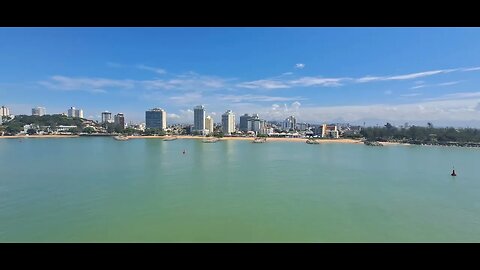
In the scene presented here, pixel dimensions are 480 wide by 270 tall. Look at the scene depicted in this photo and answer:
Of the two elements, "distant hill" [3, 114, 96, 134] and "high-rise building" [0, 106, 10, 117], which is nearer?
"distant hill" [3, 114, 96, 134]

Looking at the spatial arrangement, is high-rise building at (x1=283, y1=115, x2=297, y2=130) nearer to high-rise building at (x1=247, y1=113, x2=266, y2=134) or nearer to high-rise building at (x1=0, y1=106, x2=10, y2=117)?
high-rise building at (x1=247, y1=113, x2=266, y2=134)

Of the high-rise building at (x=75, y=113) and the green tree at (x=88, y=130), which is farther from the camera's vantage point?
the high-rise building at (x=75, y=113)

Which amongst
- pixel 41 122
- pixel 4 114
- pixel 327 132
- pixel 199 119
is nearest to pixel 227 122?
pixel 199 119

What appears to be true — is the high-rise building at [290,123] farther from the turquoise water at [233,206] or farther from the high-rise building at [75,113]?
the turquoise water at [233,206]

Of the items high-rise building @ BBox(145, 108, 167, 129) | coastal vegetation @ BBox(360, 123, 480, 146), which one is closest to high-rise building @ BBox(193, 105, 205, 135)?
high-rise building @ BBox(145, 108, 167, 129)

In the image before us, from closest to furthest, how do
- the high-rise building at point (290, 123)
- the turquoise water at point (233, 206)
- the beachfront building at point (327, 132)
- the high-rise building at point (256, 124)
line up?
the turquoise water at point (233, 206), the beachfront building at point (327, 132), the high-rise building at point (256, 124), the high-rise building at point (290, 123)

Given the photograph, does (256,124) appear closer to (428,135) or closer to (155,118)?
(155,118)

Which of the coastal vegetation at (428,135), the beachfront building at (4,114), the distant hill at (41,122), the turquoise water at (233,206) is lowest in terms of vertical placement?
the turquoise water at (233,206)

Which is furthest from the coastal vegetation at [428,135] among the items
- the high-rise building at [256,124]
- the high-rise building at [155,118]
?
the high-rise building at [155,118]
